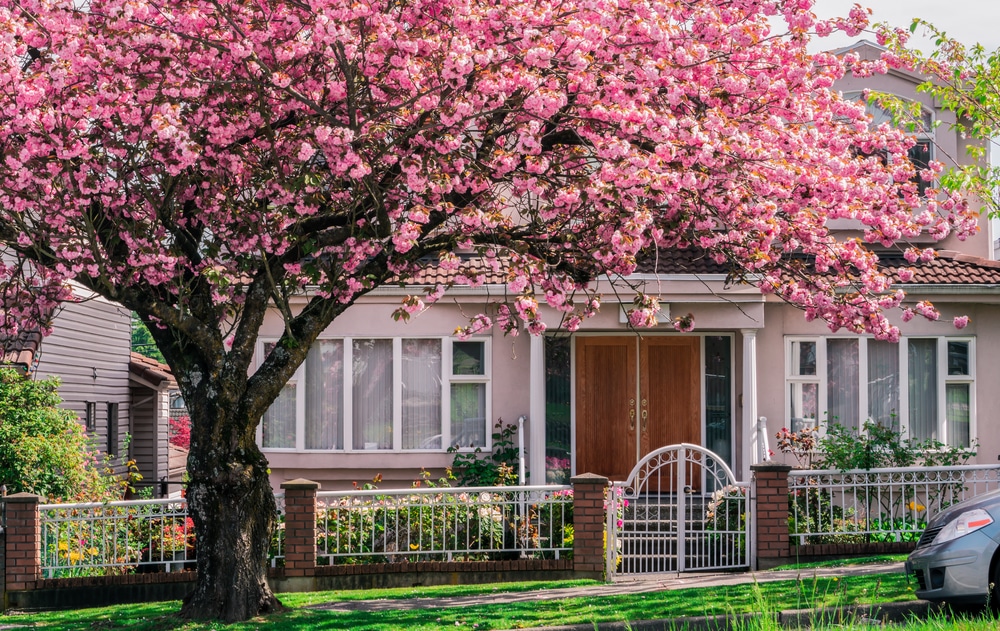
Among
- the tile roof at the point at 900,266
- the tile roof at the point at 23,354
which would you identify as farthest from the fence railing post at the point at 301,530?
the tile roof at the point at 23,354

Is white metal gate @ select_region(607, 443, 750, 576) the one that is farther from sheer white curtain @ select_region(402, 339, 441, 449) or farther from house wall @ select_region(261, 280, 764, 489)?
sheer white curtain @ select_region(402, 339, 441, 449)

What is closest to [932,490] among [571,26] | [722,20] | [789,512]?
[789,512]

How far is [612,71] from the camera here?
864cm

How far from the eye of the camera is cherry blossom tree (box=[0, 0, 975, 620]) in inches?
323

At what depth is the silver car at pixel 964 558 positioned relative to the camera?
7.98 metres

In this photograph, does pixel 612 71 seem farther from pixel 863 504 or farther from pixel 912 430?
pixel 912 430

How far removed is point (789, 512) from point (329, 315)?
6.50m

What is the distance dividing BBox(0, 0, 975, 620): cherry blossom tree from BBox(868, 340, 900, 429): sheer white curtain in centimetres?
630

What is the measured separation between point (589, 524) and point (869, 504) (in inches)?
138

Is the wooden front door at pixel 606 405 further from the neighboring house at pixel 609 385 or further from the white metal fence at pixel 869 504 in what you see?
the white metal fence at pixel 869 504

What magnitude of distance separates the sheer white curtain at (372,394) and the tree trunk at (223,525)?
6779 millimetres

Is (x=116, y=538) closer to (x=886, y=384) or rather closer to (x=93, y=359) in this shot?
(x=93, y=359)

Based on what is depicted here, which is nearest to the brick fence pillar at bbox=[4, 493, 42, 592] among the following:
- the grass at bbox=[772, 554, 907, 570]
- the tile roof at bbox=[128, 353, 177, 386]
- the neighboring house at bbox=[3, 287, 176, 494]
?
the neighboring house at bbox=[3, 287, 176, 494]

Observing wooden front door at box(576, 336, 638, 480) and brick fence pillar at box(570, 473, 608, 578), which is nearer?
brick fence pillar at box(570, 473, 608, 578)
